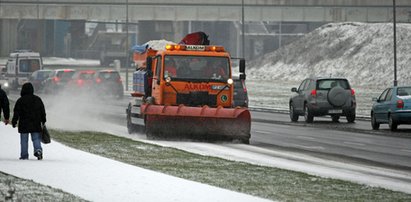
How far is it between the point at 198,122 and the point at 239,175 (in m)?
10.1

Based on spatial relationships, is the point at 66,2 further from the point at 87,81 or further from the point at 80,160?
the point at 80,160

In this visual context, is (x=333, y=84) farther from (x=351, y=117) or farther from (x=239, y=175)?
(x=239, y=175)

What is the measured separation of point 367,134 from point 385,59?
2458 inches

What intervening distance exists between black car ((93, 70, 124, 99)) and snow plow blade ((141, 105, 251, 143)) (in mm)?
35211

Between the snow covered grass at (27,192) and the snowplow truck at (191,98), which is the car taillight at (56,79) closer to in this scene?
the snowplow truck at (191,98)

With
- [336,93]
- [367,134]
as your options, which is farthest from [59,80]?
[367,134]

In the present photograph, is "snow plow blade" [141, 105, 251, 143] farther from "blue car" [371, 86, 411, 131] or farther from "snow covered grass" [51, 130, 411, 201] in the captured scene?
"blue car" [371, 86, 411, 131]

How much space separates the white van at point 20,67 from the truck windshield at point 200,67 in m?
49.5

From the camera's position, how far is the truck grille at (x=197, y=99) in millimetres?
29942

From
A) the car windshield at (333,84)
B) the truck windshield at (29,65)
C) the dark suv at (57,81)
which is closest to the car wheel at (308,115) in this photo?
the car windshield at (333,84)

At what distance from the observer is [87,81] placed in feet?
214

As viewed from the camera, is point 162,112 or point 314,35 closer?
point 162,112

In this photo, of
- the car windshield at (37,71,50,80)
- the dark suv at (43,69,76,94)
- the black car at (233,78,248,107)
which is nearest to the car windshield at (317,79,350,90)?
the black car at (233,78,248,107)

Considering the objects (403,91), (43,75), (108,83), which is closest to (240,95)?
(403,91)
